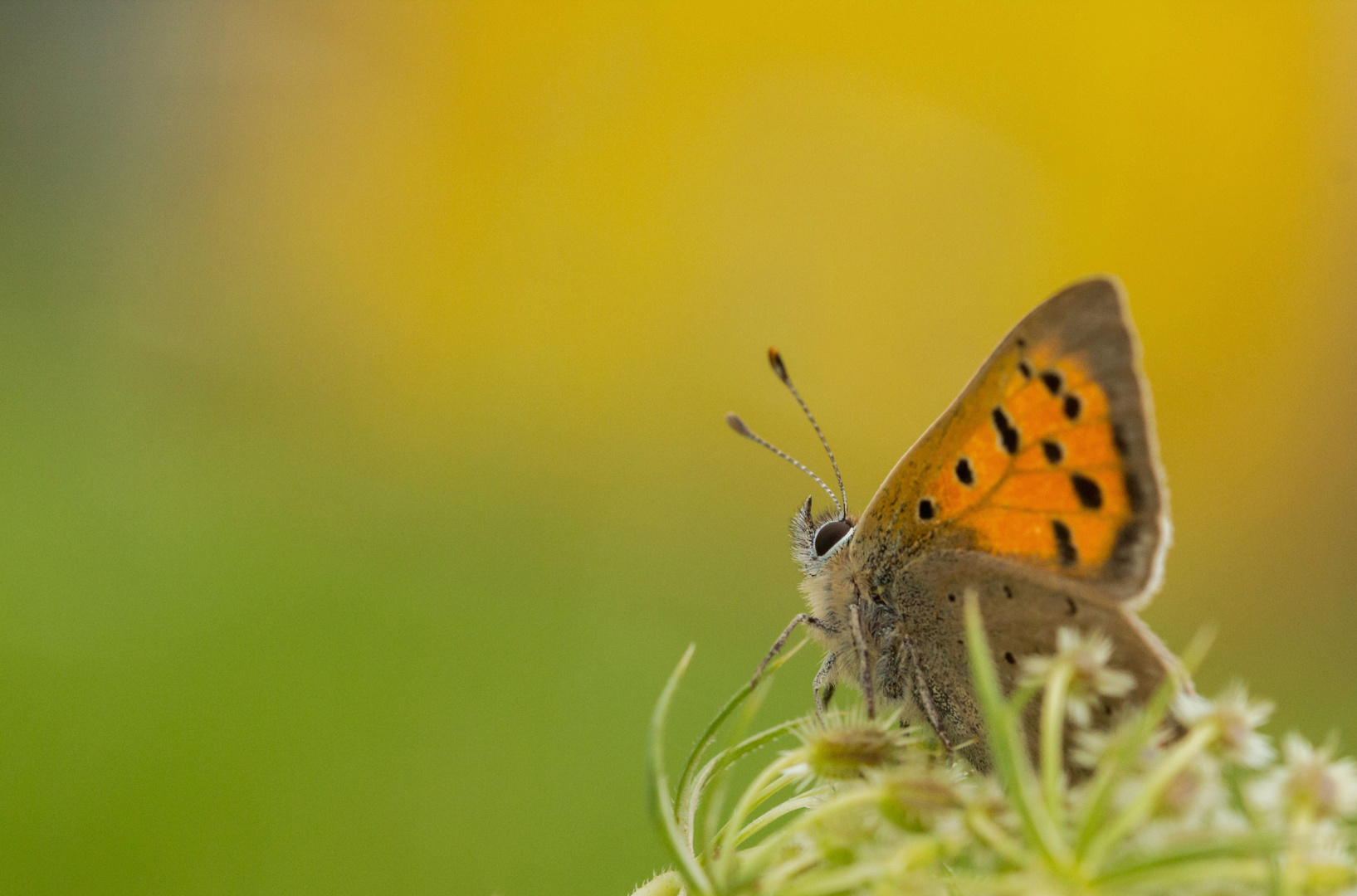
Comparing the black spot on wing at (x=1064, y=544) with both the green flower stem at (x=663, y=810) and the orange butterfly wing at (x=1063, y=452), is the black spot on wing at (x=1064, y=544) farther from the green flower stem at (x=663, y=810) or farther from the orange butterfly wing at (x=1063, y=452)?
the green flower stem at (x=663, y=810)

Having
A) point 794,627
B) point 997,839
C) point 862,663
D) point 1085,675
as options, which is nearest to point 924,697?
point 862,663

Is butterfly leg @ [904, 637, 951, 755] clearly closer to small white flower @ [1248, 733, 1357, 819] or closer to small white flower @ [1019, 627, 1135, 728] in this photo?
small white flower @ [1019, 627, 1135, 728]

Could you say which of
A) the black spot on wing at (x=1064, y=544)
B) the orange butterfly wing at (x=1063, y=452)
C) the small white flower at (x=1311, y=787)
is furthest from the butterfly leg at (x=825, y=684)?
the small white flower at (x=1311, y=787)

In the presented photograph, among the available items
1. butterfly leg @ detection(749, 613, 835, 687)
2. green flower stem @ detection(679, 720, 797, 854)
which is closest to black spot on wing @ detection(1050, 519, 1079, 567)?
butterfly leg @ detection(749, 613, 835, 687)

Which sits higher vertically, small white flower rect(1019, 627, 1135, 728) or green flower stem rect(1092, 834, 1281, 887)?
small white flower rect(1019, 627, 1135, 728)

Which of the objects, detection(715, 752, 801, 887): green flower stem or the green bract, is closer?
the green bract

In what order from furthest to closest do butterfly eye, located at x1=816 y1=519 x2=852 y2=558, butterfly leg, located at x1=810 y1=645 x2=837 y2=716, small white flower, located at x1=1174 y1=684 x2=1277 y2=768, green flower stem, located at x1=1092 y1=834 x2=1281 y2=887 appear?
butterfly eye, located at x1=816 y1=519 x2=852 y2=558
butterfly leg, located at x1=810 y1=645 x2=837 y2=716
small white flower, located at x1=1174 y1=684 x2=1277 y2=768
green flower stem, located at x1=1092 y1=834 x2=1281 y2=887
